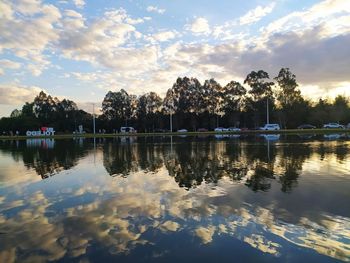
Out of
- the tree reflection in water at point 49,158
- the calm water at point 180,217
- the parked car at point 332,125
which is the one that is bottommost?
the tree reflection in water at point 49,158

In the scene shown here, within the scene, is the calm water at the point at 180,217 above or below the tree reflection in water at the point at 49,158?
above

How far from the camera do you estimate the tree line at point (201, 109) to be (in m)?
109

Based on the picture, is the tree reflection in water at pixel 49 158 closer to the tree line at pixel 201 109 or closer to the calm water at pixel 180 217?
the calm water at pixel 180 217

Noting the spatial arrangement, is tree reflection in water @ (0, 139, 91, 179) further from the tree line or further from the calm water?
the tree line

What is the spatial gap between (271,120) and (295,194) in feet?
353

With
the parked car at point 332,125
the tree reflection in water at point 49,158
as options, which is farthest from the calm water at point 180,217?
the parked car at point 332,125

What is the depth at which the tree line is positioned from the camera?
357ft

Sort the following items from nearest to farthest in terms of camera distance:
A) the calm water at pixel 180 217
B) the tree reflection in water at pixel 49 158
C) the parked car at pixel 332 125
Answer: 1. the calm water at pixel 180 217
2. the tree reflection in water at pixel 49 158
3. the parked car at pixel 332 125

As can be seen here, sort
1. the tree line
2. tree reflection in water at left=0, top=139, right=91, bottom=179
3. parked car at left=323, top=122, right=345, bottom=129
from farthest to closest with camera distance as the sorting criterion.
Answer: the tree line, parked car at left=323, top=122, right=345, bottom=129, tree reflection in water at left=0, top=139, right=91, bottom=179

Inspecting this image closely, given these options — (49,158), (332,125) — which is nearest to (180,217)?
(49,158)

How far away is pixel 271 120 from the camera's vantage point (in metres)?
116

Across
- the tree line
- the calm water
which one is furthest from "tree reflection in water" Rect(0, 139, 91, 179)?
the tree line

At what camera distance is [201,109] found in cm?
11869

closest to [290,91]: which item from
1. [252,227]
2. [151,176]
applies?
[151,176]
